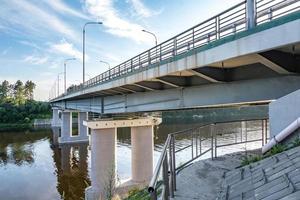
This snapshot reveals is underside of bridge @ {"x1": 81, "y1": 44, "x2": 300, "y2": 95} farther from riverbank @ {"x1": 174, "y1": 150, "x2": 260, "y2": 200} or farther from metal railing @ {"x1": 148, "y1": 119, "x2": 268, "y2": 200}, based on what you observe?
riverbank @ {"x1": 174, "y1": 150, "x2": 260, "y2": 200}

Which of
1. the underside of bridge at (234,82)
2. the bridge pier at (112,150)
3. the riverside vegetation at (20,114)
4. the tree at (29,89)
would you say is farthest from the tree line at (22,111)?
the underside of bridge at (234,82)

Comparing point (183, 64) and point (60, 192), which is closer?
point (183, 64)

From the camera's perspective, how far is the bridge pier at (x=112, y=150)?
72.6ft

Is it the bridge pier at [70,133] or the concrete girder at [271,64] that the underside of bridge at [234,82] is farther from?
the bridge pier at [70,133]

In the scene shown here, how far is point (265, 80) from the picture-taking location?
966 centimetres

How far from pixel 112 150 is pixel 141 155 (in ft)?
6.84

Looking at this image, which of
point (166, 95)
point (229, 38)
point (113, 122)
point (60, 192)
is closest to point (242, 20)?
point (229, 38)

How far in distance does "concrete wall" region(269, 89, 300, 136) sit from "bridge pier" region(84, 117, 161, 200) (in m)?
15.5

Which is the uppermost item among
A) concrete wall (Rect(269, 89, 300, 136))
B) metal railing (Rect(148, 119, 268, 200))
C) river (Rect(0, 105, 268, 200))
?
concrete wall (Rect(269, 89, 300, 136))

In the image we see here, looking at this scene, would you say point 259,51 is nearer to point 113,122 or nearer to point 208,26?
point 208,26

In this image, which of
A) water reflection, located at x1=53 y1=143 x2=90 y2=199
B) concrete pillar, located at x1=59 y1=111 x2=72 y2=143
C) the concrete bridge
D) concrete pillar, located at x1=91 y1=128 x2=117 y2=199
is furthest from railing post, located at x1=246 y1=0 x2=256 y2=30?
concrete pillar, located at x1=59 y1=111 x2=72 y2=143

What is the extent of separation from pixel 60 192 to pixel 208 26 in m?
18.2

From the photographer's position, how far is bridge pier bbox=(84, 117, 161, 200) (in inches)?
871

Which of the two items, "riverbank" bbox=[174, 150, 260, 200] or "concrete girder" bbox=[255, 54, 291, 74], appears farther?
"concrete girder" bbox=[255, 54, 291, 74]
